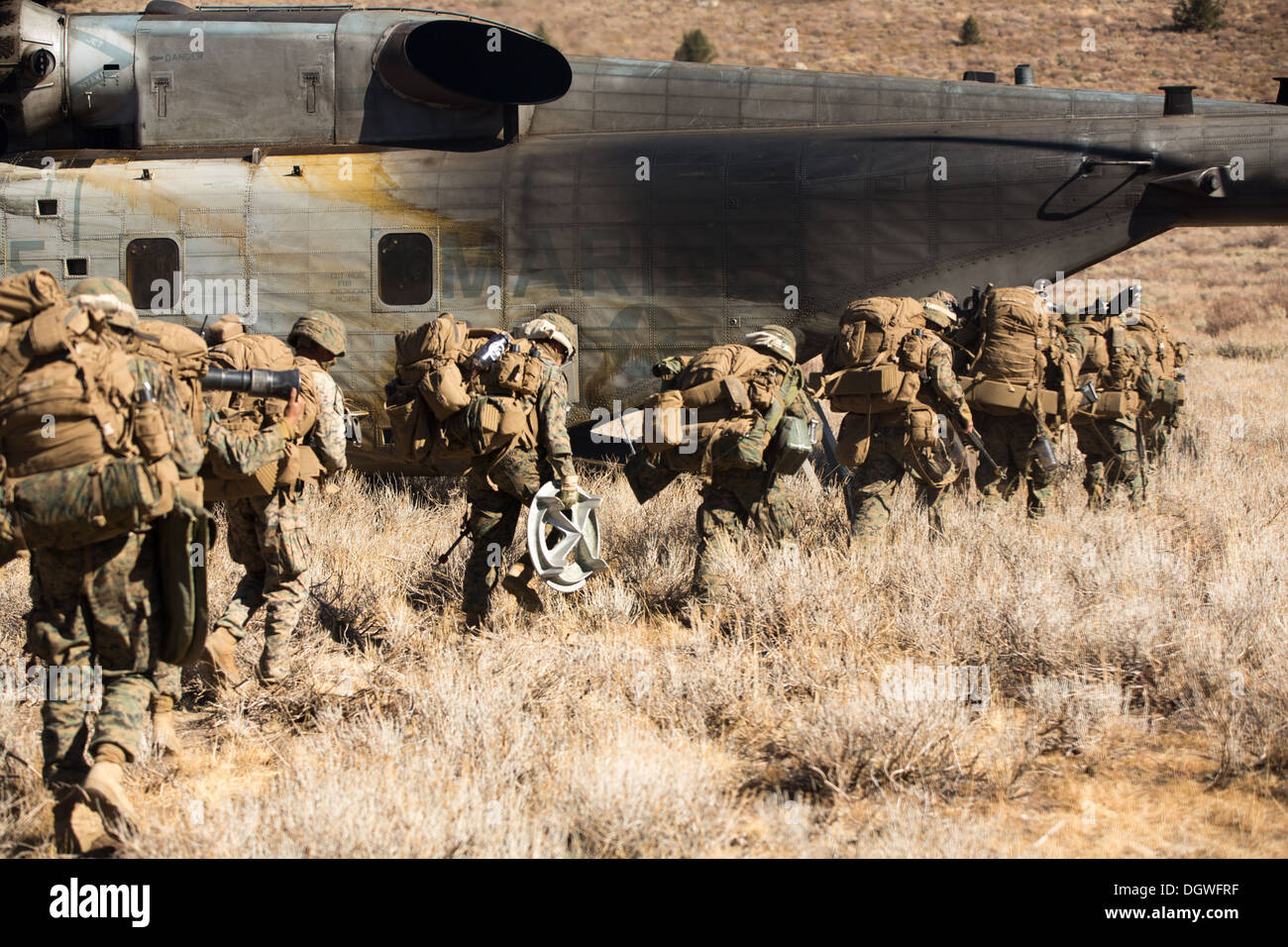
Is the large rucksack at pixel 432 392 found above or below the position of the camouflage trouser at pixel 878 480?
above

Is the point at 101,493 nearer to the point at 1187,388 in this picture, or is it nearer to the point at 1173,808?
the point at 1173,808

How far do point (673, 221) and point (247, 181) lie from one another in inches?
140

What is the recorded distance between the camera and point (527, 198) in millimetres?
9859

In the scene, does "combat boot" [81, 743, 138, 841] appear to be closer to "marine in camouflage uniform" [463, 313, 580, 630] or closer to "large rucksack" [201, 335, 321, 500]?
"large rucksack" [201, 335, 321, 500]

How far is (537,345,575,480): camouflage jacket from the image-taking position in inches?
260

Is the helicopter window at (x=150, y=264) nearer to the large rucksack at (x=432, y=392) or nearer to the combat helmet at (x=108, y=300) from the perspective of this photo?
the large rucksack at (x=432, y=392)

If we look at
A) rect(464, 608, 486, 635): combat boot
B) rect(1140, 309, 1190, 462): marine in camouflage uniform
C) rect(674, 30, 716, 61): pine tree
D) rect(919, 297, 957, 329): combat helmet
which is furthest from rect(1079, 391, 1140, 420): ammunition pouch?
rect(674, 30, 716, 61): pine tree

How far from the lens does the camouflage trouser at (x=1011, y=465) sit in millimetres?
9266

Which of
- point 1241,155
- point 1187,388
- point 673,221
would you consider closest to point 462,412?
point 673,221

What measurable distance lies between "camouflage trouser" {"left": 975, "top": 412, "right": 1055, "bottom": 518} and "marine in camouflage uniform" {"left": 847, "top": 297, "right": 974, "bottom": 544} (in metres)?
1.26

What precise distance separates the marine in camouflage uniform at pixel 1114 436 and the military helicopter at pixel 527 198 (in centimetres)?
83

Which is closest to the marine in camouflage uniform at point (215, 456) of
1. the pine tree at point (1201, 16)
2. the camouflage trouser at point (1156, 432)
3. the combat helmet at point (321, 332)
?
the combat helmet at point (321, 332)

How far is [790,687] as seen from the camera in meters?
6.04

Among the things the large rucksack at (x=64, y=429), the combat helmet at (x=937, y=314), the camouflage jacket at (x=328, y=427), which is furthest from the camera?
the combat helmet at (x=937, y=314)
